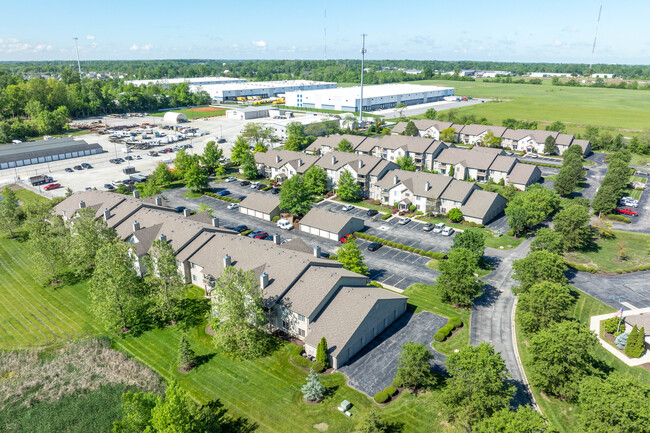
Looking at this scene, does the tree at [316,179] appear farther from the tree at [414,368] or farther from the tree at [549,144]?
the tree at [549,144]

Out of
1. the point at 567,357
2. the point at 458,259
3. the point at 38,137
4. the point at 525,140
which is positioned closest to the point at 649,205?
the point at 525,140

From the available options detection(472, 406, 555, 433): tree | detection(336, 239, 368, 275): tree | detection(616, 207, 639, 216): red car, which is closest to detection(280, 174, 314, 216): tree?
detection(336, 239, 368, 275): tree

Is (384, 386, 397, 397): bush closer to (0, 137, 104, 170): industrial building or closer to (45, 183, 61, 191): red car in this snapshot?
(45, 183, 61, 191): red car

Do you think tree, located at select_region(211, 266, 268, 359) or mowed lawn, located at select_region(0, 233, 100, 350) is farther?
mowed lawn, located at select_region(0, 233, 100, 350)

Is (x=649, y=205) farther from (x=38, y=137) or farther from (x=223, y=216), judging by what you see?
(x=38, y=137)

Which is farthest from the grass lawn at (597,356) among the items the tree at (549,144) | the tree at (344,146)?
the tree at (549,144)
